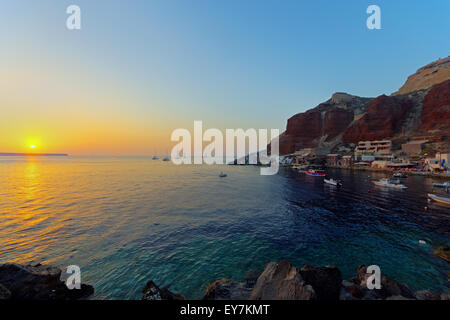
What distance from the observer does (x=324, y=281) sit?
9367 millimetres

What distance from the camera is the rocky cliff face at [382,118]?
108 m

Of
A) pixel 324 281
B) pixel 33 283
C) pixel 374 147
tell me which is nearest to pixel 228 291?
pixel 324 281

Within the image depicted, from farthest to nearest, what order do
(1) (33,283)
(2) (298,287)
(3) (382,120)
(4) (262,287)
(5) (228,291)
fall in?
1. (3) (382,120)
2. (5) (228,291)
3. (1) (33,283)
4. (4) (262,287)
5. (2) (298,287)

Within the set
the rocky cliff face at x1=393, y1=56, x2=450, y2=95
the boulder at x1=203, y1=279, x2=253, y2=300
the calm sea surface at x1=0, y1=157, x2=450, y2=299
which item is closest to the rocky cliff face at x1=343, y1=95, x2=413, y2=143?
the rocky cliff face at x1=393, y1=56, x2=450, y2=95

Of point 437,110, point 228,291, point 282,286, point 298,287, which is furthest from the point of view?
point 437,110

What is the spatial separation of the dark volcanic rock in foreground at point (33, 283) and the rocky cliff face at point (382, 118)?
14279cm

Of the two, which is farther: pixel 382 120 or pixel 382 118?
pixel 382 118

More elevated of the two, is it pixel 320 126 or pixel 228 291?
pixel 320 126

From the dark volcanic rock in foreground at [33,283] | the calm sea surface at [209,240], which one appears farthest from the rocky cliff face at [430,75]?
the dark volcanic rock in foreground at [33,283]

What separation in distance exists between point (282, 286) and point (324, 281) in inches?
113

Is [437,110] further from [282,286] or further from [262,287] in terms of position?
[262,287]

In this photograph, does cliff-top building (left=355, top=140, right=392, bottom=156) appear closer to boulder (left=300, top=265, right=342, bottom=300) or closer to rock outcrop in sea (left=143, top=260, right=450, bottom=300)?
rock outcrop in sea (left=143, top=260, right=450, bottom=300)
